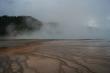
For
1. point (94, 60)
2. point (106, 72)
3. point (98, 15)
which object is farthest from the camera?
point (98, 15)

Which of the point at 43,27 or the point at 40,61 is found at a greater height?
the point at 43,27

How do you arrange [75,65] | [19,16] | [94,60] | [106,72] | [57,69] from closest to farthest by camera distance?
[106,72] → [57,69] → [75,65] → [94,60] → [19,16]

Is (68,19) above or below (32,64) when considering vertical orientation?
above

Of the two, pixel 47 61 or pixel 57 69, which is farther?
pixel 47 61

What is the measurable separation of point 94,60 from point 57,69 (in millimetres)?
1796

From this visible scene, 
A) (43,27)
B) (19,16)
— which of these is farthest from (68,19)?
(19,16)

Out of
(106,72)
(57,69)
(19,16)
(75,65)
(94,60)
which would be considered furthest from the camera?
(19,16)

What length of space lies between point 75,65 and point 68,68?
0.42 m

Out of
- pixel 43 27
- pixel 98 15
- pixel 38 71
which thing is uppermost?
pixel 98 15

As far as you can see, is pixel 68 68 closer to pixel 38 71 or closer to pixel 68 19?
pixel 38 71

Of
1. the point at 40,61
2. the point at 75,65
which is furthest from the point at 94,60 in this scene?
the point at 40,61

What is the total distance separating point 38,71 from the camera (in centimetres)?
489

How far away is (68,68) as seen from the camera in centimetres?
512

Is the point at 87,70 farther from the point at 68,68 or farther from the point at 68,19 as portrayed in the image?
the point at 68,19
